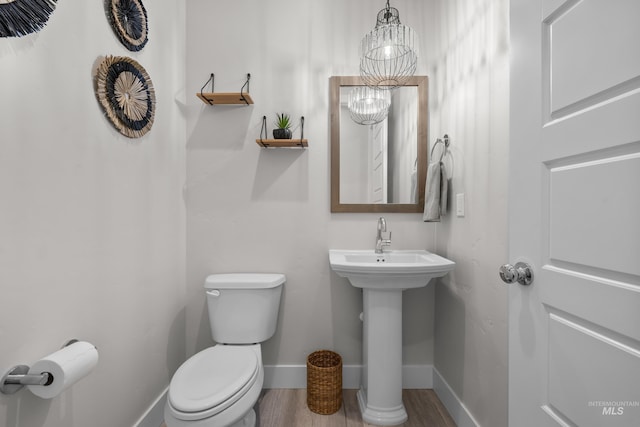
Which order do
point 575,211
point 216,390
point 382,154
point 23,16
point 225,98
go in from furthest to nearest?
1. point 382,154
2. point 225,98
3. point 216,390
4. point 23,16
5. point 575,211

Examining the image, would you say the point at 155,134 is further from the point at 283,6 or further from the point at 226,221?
the point at 283,6

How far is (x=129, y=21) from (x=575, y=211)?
177 cm

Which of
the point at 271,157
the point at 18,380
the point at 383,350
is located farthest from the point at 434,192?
the point at 18,380

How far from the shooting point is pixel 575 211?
0.74 m

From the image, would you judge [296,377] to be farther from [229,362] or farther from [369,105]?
[369,105]

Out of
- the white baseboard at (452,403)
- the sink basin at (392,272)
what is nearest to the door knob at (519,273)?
the sink basin at (392,272)

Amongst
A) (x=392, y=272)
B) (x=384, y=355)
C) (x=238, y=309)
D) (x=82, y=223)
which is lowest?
(x=384, y=355)

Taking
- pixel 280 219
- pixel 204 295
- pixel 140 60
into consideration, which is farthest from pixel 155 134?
pixel 204 295

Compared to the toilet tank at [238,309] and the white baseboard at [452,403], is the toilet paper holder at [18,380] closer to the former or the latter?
the toilet tank at [238,309]

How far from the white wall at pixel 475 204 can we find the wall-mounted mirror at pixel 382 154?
0.15 meters

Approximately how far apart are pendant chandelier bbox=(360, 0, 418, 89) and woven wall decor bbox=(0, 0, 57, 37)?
129cm

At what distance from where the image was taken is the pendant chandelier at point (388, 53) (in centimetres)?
152

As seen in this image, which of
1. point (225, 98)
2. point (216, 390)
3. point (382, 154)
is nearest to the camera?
point (216, 390)

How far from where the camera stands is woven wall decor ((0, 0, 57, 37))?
31.4 inches
